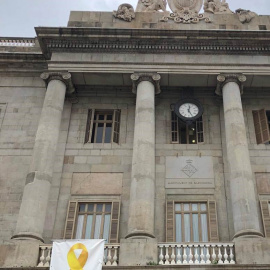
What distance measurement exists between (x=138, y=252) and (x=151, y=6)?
49.5ft

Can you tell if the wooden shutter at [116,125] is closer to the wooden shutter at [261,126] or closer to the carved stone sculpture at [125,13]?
the carved stone sculpture at [125,13]

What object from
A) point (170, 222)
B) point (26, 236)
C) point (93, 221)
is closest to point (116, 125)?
point (93, 221)

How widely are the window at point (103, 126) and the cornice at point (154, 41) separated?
3.53 m

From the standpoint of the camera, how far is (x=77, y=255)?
53.5 ft

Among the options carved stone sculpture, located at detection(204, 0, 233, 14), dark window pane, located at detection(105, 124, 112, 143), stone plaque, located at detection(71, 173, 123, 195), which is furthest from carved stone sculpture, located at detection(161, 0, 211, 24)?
stone plaque, located at detection(71, 173, 123, 195)

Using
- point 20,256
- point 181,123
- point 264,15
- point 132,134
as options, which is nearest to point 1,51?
point 132,134

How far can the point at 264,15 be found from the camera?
80.4ft

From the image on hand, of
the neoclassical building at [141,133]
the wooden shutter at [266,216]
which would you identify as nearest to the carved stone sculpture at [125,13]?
the neoclassical building at [141,133]

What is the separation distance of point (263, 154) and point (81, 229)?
33.0 feet

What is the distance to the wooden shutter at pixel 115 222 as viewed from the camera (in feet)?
62.9

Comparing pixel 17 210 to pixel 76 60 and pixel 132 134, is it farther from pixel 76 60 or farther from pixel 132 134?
pixel 76 60

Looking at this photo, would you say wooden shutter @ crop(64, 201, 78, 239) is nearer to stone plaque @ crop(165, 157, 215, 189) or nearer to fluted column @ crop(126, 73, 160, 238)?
fluted column @ crop(126, 73, 160, 238)

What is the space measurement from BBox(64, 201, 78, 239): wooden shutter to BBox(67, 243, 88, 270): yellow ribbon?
2791 mm

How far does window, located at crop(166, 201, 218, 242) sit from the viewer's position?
1927 cm
